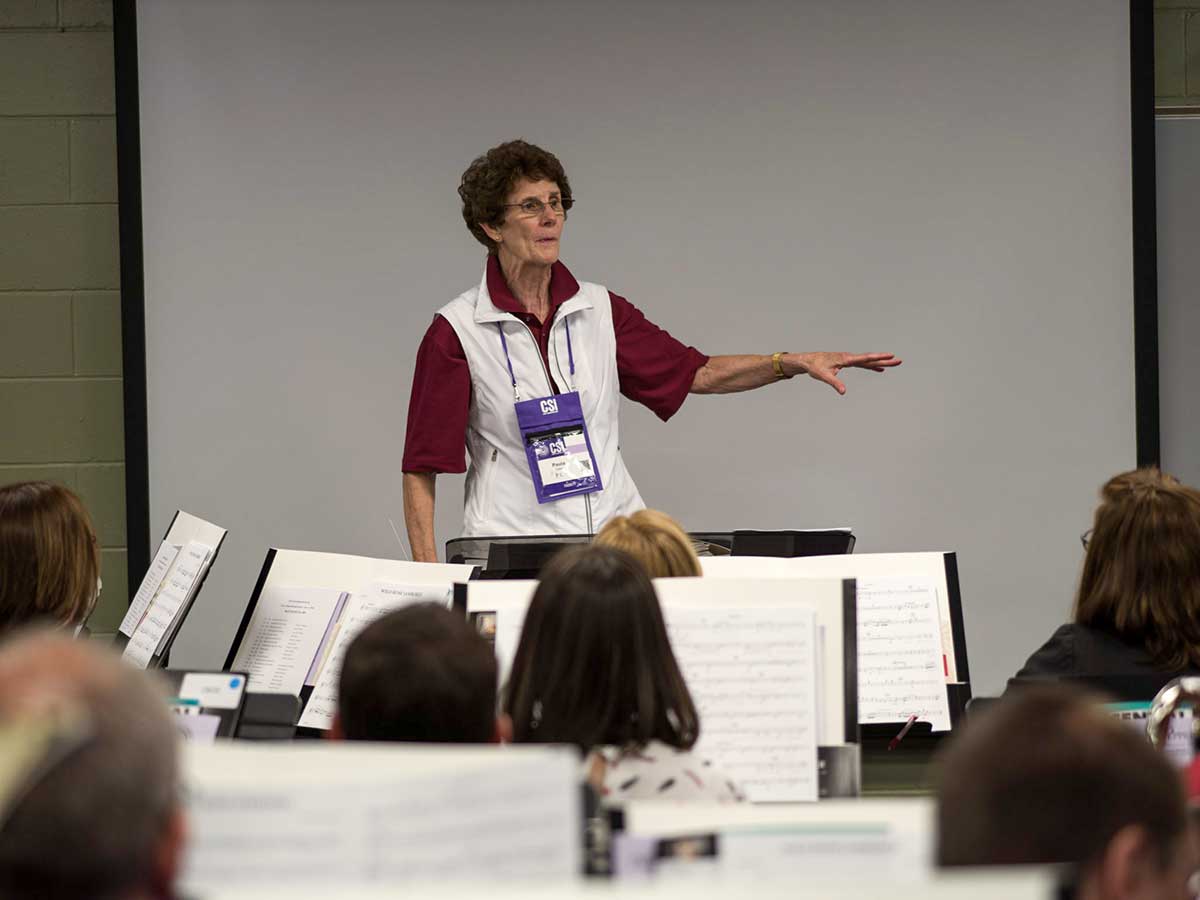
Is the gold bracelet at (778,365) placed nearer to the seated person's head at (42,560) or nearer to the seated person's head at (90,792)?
the seated person's head at (42,560)

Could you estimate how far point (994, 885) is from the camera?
83cm

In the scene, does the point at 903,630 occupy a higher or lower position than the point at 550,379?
lower

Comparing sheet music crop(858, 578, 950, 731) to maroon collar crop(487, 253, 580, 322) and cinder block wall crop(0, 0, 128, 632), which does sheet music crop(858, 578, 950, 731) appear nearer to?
maroon collar crop(487, 253, 580, 322)

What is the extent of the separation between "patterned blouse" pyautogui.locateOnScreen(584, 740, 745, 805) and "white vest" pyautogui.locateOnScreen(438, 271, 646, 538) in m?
1.58

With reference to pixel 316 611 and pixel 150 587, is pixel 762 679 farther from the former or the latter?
pixel 150 587

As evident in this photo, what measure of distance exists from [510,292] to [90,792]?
8.38 feet

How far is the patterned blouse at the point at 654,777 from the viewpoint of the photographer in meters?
1.69

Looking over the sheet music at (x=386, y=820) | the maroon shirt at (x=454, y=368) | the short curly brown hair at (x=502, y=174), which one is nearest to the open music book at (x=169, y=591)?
the maroon shirt at (x=454, y=368)

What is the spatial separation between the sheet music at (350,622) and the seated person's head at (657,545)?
395 millimetres

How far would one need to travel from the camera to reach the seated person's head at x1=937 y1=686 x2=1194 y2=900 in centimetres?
100

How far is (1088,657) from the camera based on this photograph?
2.27 meters

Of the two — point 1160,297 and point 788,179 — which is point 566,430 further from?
point 1160,297

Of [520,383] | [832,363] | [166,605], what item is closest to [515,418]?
[520,383]

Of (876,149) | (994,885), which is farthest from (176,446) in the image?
(994,885)
